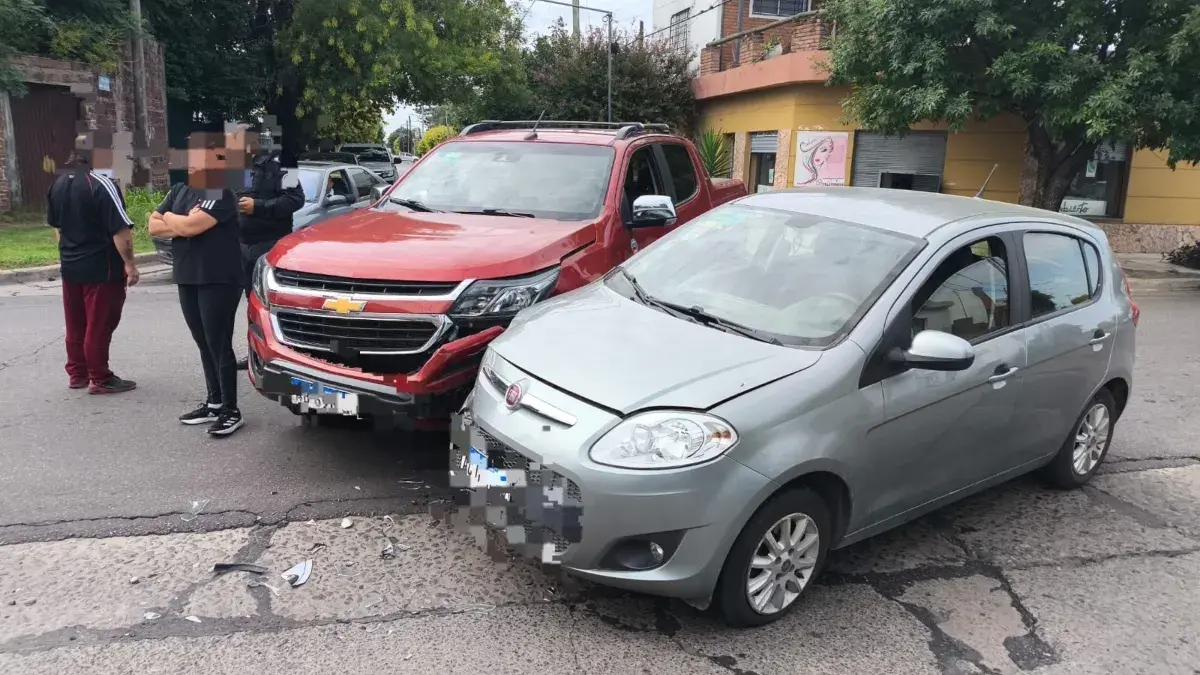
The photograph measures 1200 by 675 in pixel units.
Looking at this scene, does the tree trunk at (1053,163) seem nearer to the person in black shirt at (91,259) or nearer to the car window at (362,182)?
the car window at (362,182)

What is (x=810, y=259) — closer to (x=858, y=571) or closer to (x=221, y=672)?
(x=858, y=571)

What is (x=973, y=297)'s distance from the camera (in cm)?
386

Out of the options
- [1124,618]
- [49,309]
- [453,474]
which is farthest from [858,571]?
[49,309]

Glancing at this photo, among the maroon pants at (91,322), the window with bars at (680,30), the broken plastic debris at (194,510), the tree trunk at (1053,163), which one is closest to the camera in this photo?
the broken plastic debris at (194,510)

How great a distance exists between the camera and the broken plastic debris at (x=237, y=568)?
3.60m

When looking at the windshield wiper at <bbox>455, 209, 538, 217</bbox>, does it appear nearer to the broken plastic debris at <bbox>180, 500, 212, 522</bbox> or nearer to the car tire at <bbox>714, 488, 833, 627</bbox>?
the broken plastic debris at <bbox>180, 500, 212, 522</bbox>

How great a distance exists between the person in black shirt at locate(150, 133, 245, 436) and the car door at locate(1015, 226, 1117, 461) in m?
4.28

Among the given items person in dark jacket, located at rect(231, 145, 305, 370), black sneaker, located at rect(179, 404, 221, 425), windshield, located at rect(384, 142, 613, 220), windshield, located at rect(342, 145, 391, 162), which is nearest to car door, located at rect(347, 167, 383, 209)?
person in dark jacket, located at rect(231, 145, 305, 370)

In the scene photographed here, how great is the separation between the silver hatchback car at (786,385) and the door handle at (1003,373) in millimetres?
12

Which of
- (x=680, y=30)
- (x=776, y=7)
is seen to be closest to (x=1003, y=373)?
(x=776, y=7)

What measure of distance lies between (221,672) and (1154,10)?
12.6 meters

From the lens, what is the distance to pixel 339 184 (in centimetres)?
1102

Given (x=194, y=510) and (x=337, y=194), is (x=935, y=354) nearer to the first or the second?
(x=194, y=510)

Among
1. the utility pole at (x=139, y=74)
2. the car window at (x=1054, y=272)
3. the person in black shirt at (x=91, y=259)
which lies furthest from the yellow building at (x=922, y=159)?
the utility pole at (x=139, y=74)
